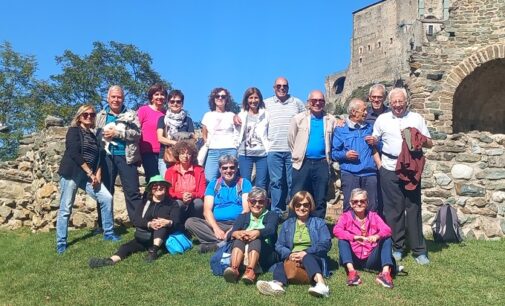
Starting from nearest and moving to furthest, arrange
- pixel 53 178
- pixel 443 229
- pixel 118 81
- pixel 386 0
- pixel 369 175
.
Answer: pixel 369 175 < pixel 443 229 < pixel 53 178 < pixel 118 81 < pixel 386 0

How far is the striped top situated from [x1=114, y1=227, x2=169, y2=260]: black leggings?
2.03m

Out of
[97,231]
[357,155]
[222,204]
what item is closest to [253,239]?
[222,204]

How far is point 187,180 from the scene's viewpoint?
281 inches

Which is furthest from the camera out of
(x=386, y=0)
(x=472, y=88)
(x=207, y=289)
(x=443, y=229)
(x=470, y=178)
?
(x=386, y=0)

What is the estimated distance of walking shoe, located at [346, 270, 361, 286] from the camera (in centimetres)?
542

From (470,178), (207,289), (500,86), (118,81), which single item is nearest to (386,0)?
(118,81)

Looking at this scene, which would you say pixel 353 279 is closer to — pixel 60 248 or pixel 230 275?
pixel 230 275

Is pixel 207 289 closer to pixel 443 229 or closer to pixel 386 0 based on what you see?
pixel 443 229

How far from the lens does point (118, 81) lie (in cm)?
3700

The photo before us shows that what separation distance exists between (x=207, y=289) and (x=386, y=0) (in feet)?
212

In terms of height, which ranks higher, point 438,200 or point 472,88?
point 472,88

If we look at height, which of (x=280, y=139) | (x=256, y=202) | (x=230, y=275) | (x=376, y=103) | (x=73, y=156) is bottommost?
(x=230, y=275)

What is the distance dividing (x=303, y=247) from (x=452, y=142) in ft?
14.0

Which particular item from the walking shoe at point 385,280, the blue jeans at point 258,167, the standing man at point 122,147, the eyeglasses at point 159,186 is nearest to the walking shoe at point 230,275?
the walking shoe at point 385,280
